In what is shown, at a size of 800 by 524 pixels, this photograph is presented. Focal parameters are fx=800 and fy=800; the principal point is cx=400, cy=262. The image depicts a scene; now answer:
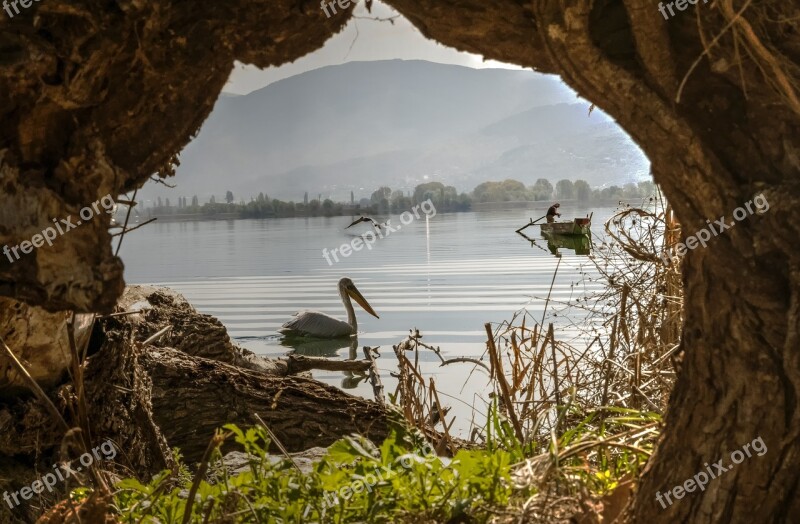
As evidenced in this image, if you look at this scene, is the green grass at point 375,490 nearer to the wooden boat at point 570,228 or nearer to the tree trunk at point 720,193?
the tree trunk at point 720,193

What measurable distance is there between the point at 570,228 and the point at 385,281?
4394 mm

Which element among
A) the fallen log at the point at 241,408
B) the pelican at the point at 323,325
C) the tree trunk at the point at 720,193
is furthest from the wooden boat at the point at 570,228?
the pelican at the point at 323,325

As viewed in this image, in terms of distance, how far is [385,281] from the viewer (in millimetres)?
7734

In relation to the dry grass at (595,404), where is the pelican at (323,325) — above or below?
below

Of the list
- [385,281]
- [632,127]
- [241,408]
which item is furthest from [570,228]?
[385,281]

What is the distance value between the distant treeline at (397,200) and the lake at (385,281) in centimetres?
24

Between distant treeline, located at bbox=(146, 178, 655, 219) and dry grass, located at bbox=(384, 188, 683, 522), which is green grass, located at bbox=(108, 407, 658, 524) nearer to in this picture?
dry grass, located at bbox=(384, 188, 683, 522)

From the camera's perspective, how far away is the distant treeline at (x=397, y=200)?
5.29 m

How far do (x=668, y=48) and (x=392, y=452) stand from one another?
0.83 meters

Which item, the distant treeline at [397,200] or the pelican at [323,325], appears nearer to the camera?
the distant treeline at [397,200]

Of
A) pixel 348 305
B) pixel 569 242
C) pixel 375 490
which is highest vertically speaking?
pixel 569 242

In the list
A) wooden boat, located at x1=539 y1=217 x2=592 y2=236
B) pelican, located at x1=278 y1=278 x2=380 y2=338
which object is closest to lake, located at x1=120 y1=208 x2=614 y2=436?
pelican, located at x1=278 y1=278 x2=380 y2=338

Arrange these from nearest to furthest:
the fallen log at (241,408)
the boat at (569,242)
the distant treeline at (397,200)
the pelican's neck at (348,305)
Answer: the boat at (569,242), the fallen log at (241,408), the distant treeline at (397,200), the pelican's neck at (348,305)

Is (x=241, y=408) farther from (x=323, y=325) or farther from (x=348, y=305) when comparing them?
(x=323, y=325)
